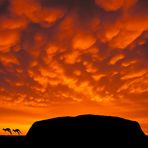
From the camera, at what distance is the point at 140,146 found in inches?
→ 820

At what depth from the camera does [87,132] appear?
66.4 feet

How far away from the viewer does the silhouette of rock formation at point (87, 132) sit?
787 inches

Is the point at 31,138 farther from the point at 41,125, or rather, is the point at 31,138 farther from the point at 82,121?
the point at 82,121

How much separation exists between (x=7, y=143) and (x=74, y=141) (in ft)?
25.2

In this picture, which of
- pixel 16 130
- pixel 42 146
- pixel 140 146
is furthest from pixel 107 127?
pixel 16 130

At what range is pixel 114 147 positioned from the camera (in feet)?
65.2

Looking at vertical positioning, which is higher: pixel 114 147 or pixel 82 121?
pixel 82 121

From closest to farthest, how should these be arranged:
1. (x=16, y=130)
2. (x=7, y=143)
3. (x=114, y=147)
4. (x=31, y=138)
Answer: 1. (x=114, y=147)
2. (x=31, y=138)
3. (x=7, y=143)
4. (x=16, y=130)

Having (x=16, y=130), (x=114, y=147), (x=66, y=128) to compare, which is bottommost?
(x=114, y=147)

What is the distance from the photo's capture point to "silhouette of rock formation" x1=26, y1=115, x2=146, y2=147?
20.0 m

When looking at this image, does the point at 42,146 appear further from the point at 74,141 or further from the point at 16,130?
the point at 16,130

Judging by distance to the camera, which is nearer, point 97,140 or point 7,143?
point 97,140

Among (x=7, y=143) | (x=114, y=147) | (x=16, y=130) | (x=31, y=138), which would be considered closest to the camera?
(x=114, y=147)

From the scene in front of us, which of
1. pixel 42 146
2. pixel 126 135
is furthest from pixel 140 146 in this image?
pixel 42 146
